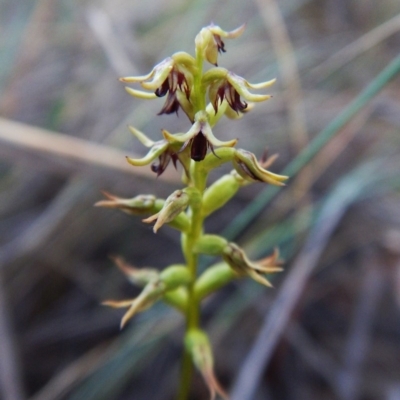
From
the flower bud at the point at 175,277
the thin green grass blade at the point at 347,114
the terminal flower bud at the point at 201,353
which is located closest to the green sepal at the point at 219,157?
the flower bud at the point at 175,277

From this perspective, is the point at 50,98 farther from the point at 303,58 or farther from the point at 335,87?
the point at 335,87

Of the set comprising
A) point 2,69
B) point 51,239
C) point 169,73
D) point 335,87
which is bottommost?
point 51,239

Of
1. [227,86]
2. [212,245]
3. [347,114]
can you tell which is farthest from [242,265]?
[347,114]

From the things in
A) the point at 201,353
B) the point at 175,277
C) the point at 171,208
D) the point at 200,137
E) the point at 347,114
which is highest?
the point at 347,114

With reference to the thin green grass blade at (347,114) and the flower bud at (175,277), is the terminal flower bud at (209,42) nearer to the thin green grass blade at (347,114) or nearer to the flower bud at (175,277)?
the flower bud at (175,277)

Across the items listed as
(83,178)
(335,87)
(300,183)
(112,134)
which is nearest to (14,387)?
(83,178)

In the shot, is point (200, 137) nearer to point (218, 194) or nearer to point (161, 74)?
point (161, 74)

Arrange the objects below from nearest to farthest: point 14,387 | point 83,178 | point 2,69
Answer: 1. point 14,387
2. point 83,178
3. point 2,69
